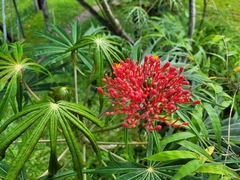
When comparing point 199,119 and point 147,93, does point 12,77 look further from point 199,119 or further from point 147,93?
point 199,119

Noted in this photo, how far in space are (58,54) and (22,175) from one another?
47 cm

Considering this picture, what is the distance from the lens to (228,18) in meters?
2.14

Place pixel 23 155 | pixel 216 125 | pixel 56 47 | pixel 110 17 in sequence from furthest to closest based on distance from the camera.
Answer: pixel 110 17
pixel 56 47
pixel 216 125
pixel 23 155

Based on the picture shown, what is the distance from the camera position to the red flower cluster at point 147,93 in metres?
0.58

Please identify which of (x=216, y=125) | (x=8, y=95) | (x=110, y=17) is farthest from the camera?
(x=110, y=17)

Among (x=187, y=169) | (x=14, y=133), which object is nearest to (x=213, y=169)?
(x=187, y=169)

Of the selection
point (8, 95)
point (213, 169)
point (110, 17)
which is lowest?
point (213, 169)

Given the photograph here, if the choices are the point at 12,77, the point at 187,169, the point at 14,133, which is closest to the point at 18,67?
the point at 12,77

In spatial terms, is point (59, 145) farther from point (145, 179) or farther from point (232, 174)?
point (232, 174)

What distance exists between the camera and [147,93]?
0.59 m

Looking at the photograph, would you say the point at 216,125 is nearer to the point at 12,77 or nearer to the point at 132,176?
the point at 132,176

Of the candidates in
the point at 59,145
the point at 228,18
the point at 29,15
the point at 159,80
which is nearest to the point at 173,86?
the point at 159,80

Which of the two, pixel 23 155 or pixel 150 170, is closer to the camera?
pixel 23 155

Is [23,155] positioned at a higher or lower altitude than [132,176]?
higher
